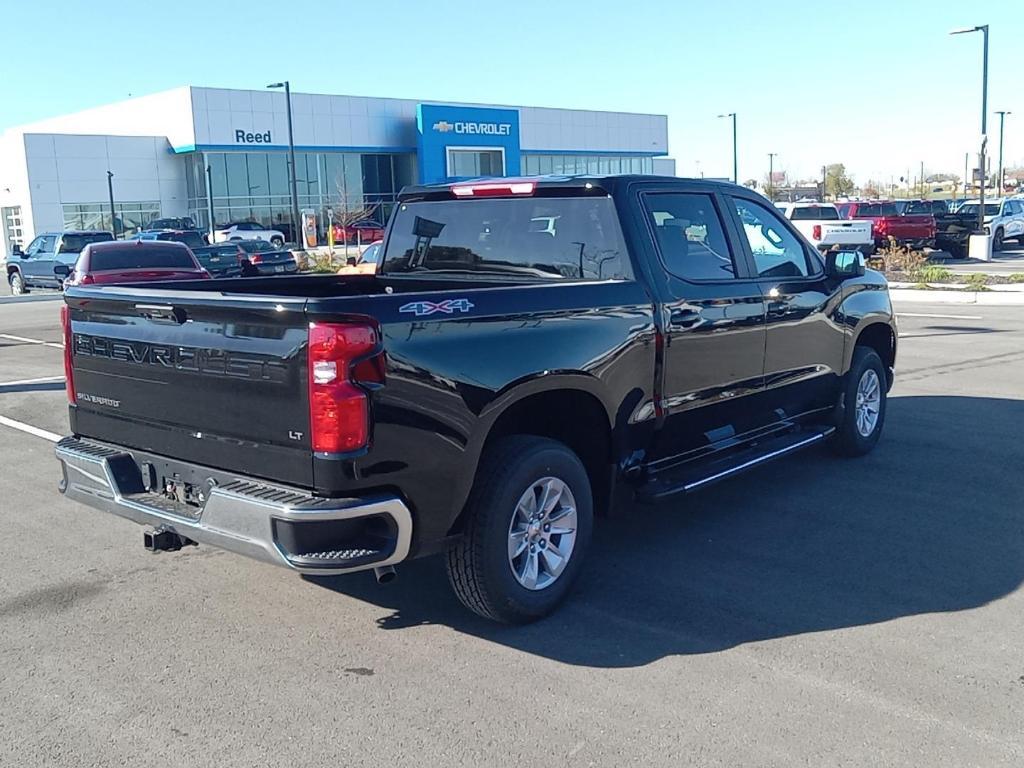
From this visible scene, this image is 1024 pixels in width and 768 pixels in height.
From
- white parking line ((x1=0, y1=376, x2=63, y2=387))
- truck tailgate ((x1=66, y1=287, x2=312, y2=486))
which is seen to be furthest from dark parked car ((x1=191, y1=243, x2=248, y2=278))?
truck tailgate ((x1=66, y1=287, x2=312, y2=486))

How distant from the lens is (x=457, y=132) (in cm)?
6172

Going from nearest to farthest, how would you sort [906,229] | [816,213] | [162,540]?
[162,540], [906,229], [816,213]

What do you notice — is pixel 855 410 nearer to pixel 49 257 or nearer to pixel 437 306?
pixel 437 306

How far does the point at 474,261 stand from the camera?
5.95 m

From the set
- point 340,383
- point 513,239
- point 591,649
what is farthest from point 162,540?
point 513,239

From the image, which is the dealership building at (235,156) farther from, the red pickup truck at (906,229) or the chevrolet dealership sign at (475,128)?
the red pickup truck at (906,229)

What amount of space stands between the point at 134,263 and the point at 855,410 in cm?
1471

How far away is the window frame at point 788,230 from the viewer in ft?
20.5

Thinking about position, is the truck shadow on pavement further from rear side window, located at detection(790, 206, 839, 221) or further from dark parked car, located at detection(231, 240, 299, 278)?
rear side window, located at detection(790, 206, 839, 221)

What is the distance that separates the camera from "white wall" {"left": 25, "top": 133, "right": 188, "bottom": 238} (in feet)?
174

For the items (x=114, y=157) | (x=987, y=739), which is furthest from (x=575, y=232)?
(x=114, y=157)

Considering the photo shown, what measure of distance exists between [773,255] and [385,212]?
59610mm

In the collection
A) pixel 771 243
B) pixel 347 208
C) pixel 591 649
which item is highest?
pixel 347 208

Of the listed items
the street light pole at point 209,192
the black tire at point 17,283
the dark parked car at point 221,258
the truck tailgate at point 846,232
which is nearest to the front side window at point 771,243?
the dark parked car at point 221,258
